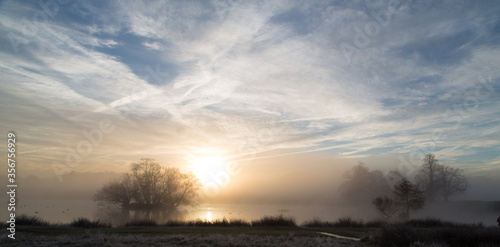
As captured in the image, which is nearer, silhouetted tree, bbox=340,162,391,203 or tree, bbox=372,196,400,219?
tree, bbox=372,196,400,219

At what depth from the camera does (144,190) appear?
56656 mm

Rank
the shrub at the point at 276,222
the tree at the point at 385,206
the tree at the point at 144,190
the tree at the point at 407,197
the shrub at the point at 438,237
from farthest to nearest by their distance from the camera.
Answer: the tree at the point at 144,190 → the tree at the point at 407,197 → the tree at the point at 385,206 → the shrub at the point at 276,222 → the shrub at the point at 438,237

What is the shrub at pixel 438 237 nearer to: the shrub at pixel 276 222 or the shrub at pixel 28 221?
the shrub at pixel 276 222

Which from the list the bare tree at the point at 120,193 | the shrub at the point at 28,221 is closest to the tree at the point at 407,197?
the shrub at the point at 28,221

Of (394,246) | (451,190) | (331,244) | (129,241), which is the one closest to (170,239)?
(129,241)

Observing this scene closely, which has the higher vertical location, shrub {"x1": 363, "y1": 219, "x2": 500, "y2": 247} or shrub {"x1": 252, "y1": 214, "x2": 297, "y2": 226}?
shrub {"x1": 363, "y1": 219, "x2": 500, "y2": 247}

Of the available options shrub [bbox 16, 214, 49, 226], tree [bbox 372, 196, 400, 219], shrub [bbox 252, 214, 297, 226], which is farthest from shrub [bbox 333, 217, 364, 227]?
shrub [bbox 16, 214, 49, 226]

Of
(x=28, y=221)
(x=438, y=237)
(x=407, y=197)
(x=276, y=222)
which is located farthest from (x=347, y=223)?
(x=28, y=221)

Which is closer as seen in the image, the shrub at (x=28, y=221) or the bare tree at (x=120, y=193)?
the shrub at (x=28, y=221)

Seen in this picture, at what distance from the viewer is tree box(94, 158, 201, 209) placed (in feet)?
186

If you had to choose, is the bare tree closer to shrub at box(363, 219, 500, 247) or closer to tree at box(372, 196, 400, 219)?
tree at box(372, 196, 400, 219)

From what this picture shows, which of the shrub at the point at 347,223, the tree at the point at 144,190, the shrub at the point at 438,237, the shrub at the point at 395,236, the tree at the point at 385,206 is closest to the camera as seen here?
the shrub at the point at 438,237

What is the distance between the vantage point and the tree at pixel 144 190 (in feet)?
186

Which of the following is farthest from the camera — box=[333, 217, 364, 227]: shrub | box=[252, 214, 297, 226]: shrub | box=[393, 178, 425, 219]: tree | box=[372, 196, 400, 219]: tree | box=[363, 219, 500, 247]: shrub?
box=[393, 178, 425, 219]: tree
